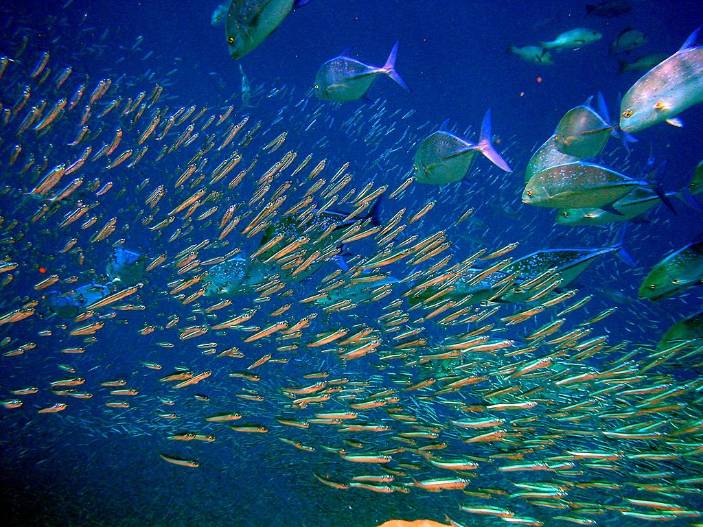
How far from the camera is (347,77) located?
441 cm

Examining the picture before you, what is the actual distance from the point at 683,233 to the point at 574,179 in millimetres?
34812

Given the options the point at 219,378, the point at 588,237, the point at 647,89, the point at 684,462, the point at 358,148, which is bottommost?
the point at 684,462

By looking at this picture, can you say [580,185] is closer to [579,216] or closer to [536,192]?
[536,192]

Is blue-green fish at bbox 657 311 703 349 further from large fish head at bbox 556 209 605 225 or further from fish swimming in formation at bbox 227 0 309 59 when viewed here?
fish swimming in formation at bbox 227 0 309 59

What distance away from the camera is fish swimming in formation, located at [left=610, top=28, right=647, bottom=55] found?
9.51 m

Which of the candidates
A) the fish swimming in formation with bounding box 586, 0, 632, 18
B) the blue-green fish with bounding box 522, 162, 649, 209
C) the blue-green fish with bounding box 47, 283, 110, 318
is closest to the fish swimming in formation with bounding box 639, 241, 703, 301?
the blue-green fish with bounding box 522, 162, 649, 209

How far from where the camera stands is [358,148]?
90.4ft

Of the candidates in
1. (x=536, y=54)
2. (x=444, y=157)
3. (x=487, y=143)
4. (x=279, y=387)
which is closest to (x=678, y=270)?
(x=487, y=143)

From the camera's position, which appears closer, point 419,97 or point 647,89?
point 647,89

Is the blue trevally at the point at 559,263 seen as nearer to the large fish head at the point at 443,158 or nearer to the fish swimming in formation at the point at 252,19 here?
the large fish head at the point at 443,158

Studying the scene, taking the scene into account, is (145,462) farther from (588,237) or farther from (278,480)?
(588,237)

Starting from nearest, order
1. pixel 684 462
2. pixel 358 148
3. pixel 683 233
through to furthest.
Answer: pixel 684 462 < pixel 358 148 < pixel 683 233

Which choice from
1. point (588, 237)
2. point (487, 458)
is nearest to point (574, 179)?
point (487, 458)

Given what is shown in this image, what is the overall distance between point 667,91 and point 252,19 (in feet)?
10.2
